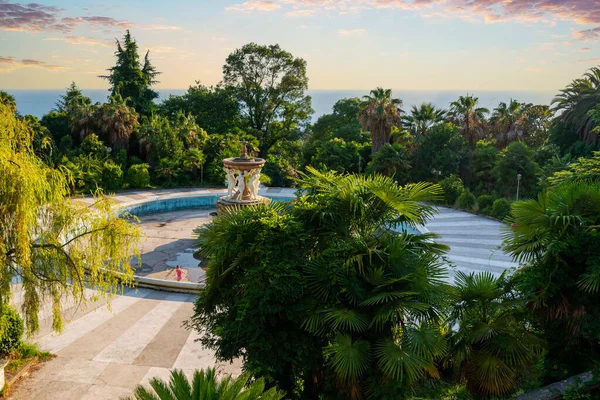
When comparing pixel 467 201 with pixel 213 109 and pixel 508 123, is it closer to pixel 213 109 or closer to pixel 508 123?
pixel 508 123

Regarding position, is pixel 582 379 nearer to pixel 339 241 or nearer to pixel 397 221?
pixel 397 221

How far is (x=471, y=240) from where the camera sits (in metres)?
17.7

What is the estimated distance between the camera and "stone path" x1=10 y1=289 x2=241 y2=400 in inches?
321

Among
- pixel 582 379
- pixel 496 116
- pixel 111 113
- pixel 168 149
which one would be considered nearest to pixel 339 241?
pixel 582 379

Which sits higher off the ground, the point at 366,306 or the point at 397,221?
the point at 397,221

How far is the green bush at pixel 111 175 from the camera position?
2469 centimetres

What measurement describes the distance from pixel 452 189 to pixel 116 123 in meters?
18.7

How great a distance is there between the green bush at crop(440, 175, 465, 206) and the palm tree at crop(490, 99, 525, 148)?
37.5 feet

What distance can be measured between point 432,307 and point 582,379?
3.25m

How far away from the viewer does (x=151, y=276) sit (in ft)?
45.4

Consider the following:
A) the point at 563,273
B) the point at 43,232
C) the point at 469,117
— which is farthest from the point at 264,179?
the point at 563,273

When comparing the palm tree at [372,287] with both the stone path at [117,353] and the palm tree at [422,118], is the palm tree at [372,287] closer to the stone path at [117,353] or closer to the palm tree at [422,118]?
the stone path at [117,353]

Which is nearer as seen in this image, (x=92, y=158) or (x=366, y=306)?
(x=366, y=306)

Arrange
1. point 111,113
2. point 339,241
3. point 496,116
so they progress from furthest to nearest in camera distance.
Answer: point 496,116 < point 111,113 < point 339,241
